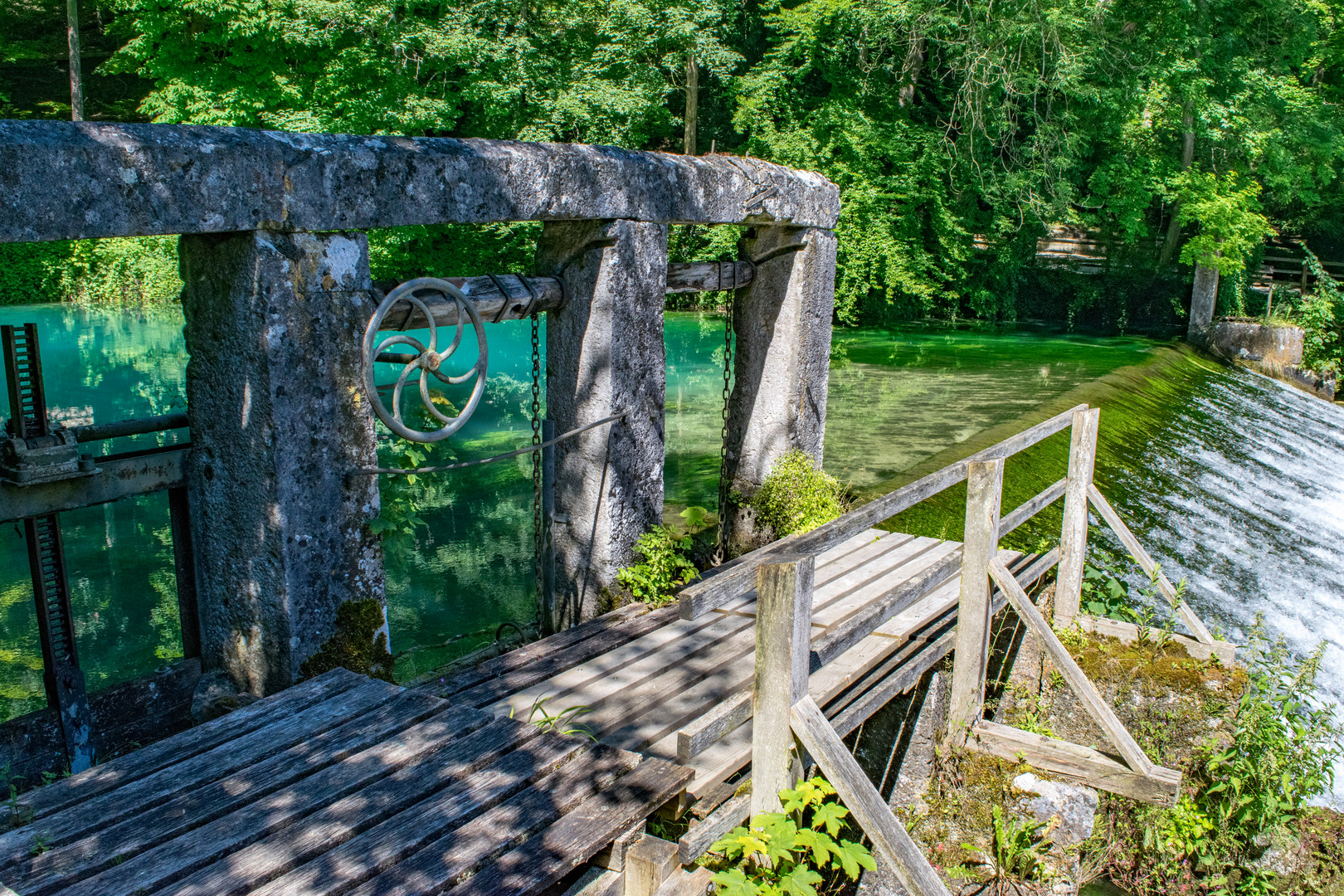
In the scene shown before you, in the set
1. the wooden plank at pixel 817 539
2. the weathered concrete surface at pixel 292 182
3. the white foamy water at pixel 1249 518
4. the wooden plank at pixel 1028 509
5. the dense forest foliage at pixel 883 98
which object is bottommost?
the white foamy water at pixel 1249 518

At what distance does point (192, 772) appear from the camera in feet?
10.3

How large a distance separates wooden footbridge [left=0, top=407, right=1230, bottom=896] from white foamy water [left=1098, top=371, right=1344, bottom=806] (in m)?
3.94

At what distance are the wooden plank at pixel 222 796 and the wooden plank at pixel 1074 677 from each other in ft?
8.27

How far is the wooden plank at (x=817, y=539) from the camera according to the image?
9.68ft

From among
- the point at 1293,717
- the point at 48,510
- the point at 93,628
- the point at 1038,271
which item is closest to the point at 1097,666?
the point at 1293,717

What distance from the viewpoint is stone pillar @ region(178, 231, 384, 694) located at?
395 cm

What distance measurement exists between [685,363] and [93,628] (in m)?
12.8

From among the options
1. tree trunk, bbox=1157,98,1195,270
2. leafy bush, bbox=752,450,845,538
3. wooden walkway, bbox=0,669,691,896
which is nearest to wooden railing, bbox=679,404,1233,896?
wooden walkway, bbox=0,669,691,896

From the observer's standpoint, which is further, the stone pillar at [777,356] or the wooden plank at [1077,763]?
the stone pillar at [777,356]

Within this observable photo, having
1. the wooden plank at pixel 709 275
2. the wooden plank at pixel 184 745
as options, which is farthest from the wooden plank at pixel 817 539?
the wooden plank at pixel 709 275

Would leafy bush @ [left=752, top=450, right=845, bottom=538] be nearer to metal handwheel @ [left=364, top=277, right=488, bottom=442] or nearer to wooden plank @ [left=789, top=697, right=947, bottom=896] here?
metal handwheel @ [left=364, top=277, right=488, bottom=442]

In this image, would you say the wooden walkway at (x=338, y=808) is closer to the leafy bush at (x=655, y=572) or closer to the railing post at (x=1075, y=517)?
the leafy bush at (x=655, y=572)

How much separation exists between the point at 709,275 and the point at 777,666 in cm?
380

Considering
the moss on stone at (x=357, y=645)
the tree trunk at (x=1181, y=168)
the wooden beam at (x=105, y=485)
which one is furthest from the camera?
the tree trunk at (x=1181, y=168)
